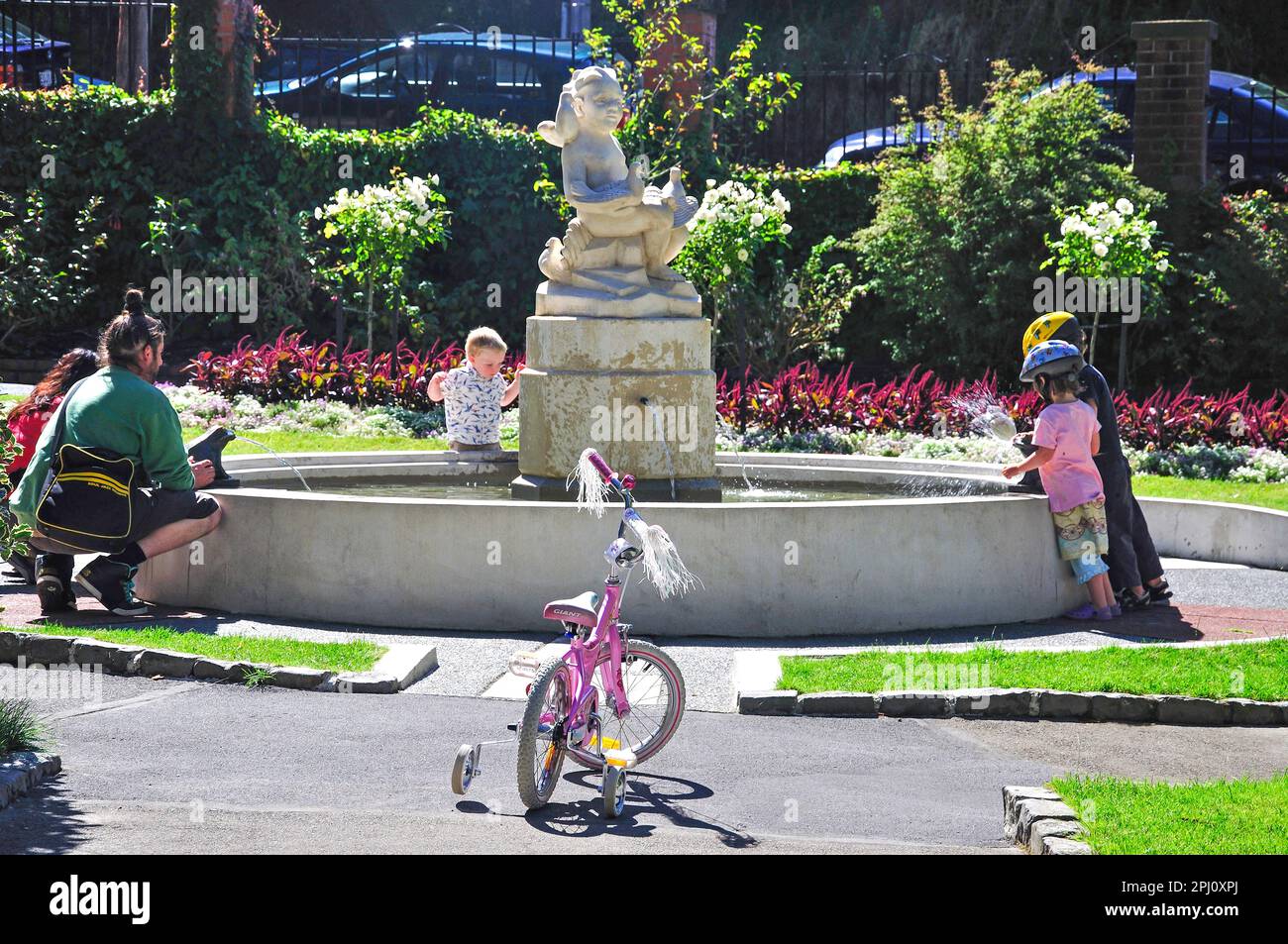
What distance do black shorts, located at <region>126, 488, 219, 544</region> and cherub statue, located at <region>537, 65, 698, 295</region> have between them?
113 inches

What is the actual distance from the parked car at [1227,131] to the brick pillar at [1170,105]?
2.42 ft

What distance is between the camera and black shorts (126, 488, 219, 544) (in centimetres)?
873

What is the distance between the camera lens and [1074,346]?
9500mm

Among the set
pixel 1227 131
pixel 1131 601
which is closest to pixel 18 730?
pixel 1131 601

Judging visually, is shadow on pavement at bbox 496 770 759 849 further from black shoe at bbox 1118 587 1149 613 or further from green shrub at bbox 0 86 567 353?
green shrub at bbox 0 86 567 353

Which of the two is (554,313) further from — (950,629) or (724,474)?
(950,629)

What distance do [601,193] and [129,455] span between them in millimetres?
3439

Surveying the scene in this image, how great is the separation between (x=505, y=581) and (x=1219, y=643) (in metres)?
3.55

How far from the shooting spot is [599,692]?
20.4 ft

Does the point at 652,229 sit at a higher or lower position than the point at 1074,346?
higher

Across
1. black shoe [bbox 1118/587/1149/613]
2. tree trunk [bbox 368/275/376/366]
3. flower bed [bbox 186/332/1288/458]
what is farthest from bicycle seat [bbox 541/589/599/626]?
tree trunk [bbox 368/275/376/366]

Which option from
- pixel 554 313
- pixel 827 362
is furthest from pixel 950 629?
pixel 827 362

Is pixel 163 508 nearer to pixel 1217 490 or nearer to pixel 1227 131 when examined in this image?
pixel 1217 490

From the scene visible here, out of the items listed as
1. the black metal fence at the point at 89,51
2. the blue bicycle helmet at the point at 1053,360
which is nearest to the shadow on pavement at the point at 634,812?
the blue bicycle helmet at the point at 1053,360
